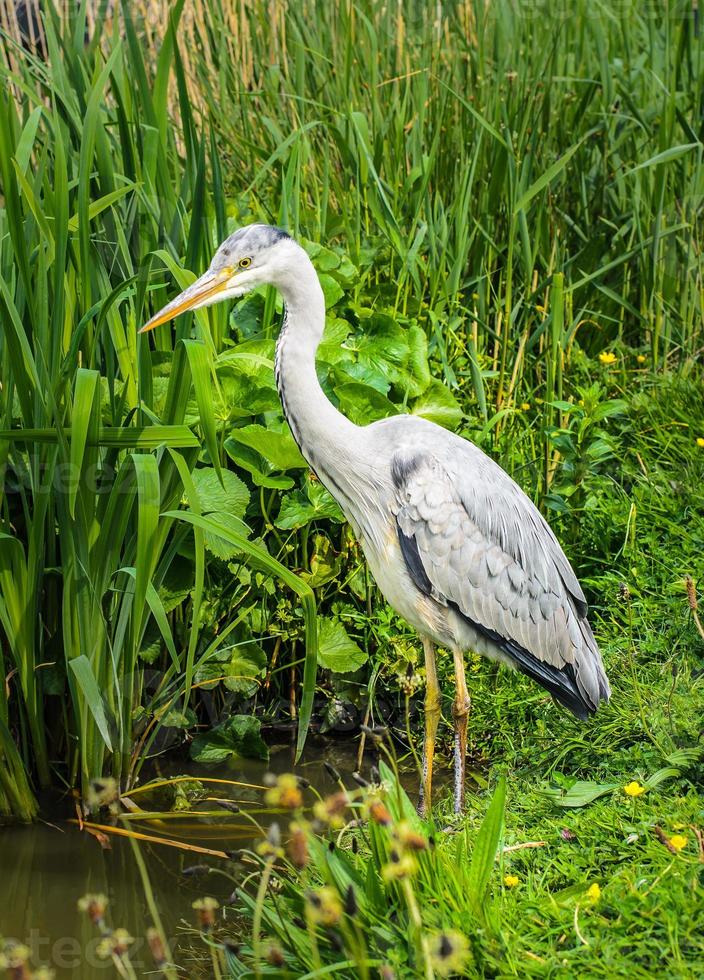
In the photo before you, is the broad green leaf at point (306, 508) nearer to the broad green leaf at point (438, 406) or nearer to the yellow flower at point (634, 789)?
the broad green leaf at point (438, 406)

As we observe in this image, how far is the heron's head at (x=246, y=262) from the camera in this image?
2.88m

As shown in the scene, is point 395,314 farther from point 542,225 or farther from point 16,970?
point 16,970

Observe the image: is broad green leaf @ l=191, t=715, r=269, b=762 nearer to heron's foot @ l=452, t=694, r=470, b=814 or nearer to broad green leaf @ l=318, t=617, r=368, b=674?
broad green leaf @ l=318, t=617, r=368, b=674

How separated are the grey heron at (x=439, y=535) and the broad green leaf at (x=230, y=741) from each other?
1.76 feet

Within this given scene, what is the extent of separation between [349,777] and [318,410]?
1.19 meters

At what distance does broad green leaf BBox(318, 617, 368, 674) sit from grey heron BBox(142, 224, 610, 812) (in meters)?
0.28

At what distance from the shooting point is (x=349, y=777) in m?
3.44

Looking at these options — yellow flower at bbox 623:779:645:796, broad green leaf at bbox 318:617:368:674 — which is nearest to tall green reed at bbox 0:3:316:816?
broad green leaf at bbox 318:617:368:674

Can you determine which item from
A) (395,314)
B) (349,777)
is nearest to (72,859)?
(349,777)

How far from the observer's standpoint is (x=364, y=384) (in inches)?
139

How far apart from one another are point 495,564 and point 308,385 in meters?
0.74

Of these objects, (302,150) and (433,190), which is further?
(433,190)

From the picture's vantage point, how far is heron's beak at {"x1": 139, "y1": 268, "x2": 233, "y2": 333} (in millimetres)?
2814

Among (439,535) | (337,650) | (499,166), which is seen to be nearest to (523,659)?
(439,535)
